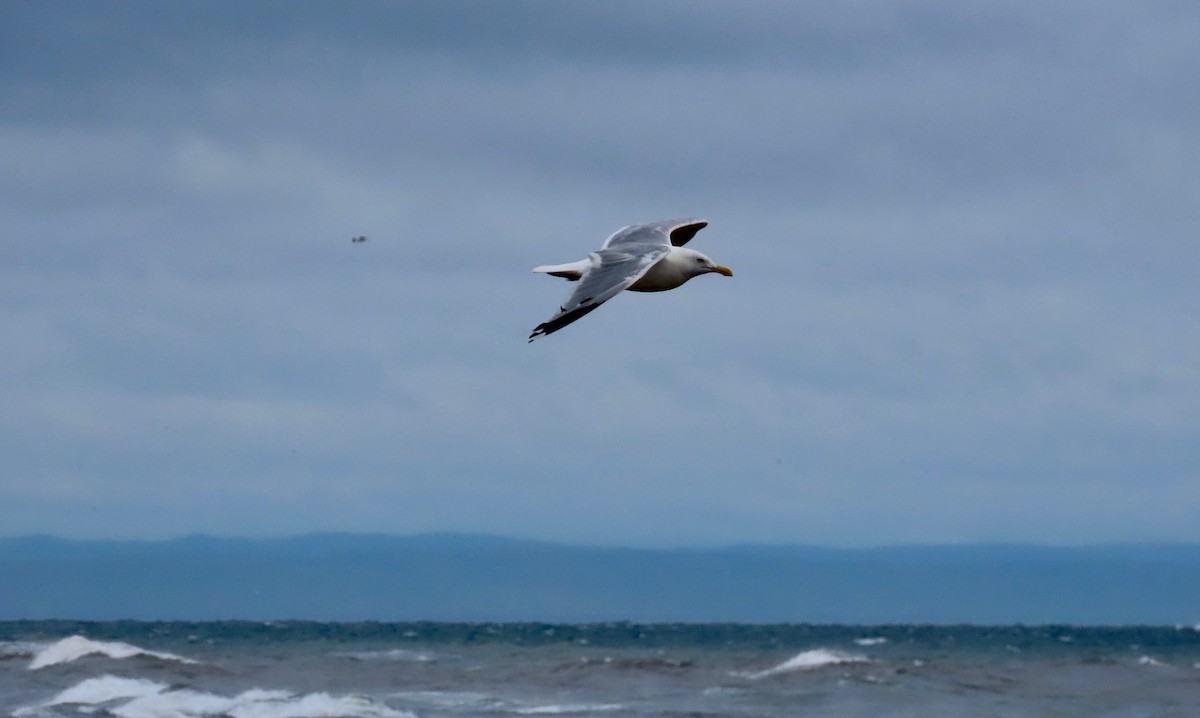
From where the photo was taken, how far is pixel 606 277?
35.0 feet

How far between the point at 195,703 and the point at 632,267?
72.5ft

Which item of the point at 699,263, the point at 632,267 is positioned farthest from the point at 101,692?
the point at 632,267

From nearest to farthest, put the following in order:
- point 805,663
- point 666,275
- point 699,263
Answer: point 666,275 < point 699,263 < point 805,663

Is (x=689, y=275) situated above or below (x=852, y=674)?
above

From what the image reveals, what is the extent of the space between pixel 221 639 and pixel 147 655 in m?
26.5

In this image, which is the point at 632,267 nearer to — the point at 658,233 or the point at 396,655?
the point at 658,233

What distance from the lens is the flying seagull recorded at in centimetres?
→ 998

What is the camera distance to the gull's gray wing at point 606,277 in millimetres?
9789

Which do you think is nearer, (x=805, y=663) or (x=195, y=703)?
(x=195, y=703)

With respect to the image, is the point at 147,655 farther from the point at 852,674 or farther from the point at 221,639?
the point at 221,639

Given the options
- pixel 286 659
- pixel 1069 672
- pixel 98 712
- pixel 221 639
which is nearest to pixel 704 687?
pixel 1069 672

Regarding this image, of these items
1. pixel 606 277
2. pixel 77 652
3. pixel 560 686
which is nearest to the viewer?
pixel 606 277

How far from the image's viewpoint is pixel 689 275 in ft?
42.0

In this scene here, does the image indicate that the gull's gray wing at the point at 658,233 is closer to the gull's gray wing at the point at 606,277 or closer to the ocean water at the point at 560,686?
the gull's gray wing at the point at 606,277
